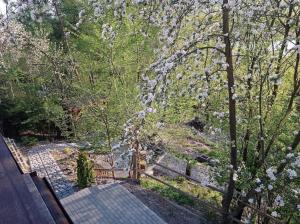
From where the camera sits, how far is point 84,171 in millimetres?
11508

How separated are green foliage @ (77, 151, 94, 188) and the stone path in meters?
0.55

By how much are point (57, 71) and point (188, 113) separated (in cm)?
892

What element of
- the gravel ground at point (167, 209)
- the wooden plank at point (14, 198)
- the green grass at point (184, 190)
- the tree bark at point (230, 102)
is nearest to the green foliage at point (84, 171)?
the gravel ground at point (167, 209)

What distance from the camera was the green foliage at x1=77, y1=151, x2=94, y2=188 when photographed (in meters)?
11.5

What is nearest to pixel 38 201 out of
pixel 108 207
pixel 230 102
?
Answer: pixel 230 102

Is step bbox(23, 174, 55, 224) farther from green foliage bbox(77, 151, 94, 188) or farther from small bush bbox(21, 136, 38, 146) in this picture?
small bush bbox(21, 136, 38, 146)

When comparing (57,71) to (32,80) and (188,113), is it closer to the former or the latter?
(32,80)

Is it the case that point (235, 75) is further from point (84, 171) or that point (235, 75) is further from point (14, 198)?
point (84, 171)

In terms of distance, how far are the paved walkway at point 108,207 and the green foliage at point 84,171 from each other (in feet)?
2.43

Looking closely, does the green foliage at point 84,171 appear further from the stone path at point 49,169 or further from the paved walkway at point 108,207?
the paved walkway at point 108,207

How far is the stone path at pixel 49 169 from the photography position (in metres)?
12.0

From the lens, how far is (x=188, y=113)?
1067 centimetres

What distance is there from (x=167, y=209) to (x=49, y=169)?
6.38 meters

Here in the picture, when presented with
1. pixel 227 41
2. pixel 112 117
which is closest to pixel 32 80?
pixel 112 117
